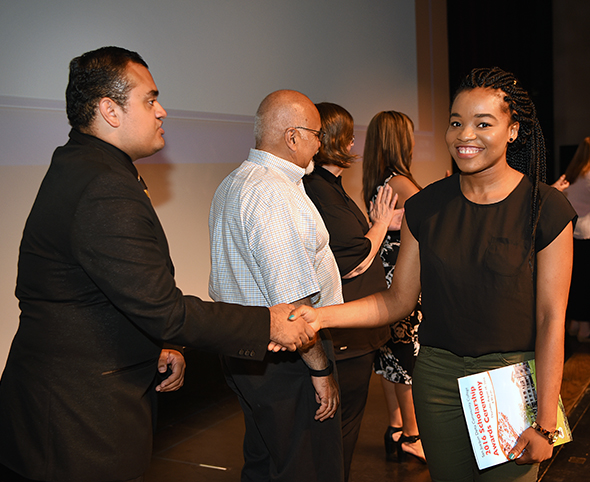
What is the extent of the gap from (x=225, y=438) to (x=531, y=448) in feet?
6.83

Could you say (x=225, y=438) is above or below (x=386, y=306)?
below

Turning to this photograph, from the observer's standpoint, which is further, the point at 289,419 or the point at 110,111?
the point at 289,419

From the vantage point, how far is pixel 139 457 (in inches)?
57.0

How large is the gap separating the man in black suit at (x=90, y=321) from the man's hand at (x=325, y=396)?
0.48m

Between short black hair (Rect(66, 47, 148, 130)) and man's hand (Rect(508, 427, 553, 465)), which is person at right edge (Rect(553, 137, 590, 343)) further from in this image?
short black hair (Rect(66, 47, 148, 130))

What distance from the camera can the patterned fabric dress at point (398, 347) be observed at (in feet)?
9.09

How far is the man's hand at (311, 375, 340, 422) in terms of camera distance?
1845 mm

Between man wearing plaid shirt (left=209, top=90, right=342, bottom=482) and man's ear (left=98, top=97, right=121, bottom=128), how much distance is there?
1.54 feet

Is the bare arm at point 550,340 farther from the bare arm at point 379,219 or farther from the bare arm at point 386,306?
the bare arm at point 379,219

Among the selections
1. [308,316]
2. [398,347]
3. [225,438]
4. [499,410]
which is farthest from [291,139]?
[225,438]

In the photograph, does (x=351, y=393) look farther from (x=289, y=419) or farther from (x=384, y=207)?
(x=384, y=207)

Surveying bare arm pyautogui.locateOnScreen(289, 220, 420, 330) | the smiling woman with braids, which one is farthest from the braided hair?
bare arm pyautogui.locateOnScreen(289, 220, 420, 330)

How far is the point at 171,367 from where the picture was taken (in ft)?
5.60

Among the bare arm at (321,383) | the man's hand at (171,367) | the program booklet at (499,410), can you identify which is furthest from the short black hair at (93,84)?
the program booklet at (499,410)
